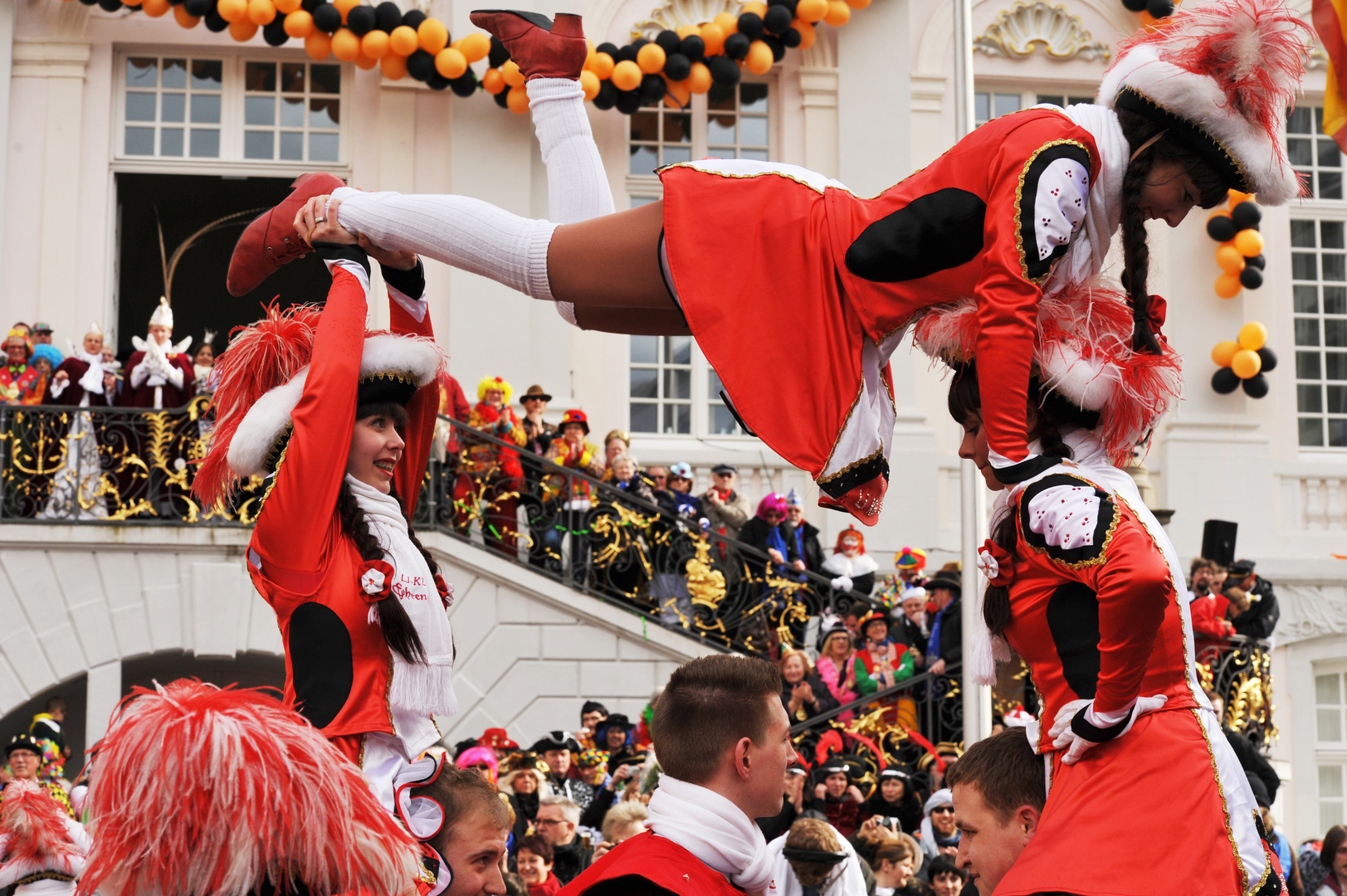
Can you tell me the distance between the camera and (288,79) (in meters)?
15.0

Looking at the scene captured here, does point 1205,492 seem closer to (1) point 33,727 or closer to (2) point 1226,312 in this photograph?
(2) point 1226,312

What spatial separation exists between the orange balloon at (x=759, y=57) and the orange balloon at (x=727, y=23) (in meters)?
0.21

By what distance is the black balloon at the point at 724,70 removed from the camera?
46.9 feet

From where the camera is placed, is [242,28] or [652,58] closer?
[242,28]

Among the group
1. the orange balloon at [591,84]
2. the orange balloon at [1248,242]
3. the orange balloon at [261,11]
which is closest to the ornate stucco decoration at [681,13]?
the orange balloon at [591,84]

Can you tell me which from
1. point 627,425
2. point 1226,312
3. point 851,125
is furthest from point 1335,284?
point 627,425

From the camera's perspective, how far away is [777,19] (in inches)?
567

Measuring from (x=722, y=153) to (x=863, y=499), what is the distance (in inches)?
472

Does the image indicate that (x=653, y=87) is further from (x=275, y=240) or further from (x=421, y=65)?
(x=275, y=240)

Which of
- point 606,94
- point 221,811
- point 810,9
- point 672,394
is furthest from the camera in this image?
point 672,394

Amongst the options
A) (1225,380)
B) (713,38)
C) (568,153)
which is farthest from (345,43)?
(568,153)

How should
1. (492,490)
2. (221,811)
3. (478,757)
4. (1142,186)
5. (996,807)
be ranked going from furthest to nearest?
(492,490)
(478,757)
(1142,186)
(996,807)
(221,811)

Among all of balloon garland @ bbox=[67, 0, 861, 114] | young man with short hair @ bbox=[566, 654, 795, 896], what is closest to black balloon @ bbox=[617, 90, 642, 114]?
balloon garland @ bbox=[67, 0, 861, 114]

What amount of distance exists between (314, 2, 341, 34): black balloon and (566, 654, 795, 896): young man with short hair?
39.2 ft
